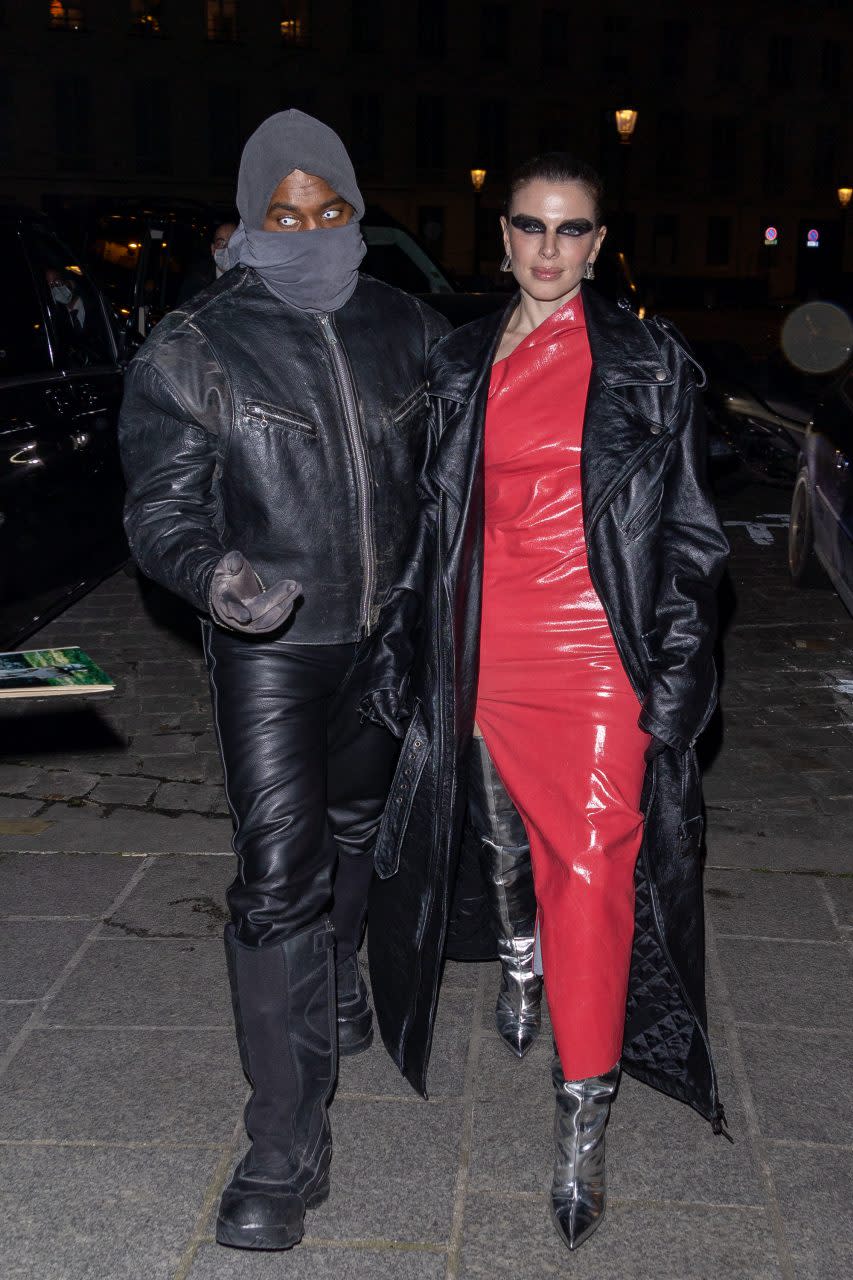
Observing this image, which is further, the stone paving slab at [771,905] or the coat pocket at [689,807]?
the stone paving slab at [771,905]

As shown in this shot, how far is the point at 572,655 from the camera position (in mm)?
2945

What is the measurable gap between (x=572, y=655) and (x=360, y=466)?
0.60 meters

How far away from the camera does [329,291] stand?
9.53 ft

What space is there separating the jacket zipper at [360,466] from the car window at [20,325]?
3.08m

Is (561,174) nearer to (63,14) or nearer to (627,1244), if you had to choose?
(627,1244)

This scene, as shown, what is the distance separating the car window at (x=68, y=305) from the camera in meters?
6.08

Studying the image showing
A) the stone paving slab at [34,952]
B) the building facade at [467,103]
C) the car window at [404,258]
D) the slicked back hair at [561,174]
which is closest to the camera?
the slicked back hair at [561,174]

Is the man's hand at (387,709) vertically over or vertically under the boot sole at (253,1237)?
over

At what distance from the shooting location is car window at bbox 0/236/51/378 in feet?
18.6

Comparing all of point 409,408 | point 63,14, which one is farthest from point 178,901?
point 63,14

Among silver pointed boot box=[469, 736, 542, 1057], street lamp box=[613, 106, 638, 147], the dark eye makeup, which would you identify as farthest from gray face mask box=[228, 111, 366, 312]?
street lamp box=[613, 106, 638, 147]

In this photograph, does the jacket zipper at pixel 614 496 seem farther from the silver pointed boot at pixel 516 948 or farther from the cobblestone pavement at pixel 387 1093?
the cobblestone pavement at pixel 387 1093

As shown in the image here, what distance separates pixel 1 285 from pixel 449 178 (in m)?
50.4

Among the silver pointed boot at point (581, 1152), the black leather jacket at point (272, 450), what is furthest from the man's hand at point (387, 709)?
the silver pointed boot at point (581, 1152)
